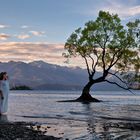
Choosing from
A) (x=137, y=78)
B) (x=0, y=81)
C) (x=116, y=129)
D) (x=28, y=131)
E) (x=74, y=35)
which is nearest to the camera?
(x=28, y=131)

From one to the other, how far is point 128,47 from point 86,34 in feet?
25.4

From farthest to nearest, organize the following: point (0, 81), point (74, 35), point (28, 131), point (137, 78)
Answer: point (74, 35), point (137, 78), point (0, 81), point (28, 131)

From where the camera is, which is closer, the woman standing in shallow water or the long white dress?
the woman standing in shallow water

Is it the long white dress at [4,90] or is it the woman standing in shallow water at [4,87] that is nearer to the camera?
the woman standing in shallow water at [4,87]

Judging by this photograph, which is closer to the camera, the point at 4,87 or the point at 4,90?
the point at 4,87

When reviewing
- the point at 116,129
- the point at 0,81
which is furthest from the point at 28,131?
the point at 0,81

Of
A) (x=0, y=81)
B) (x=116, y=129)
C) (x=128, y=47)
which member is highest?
(x=128, y=47)

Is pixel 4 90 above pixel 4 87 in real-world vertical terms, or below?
below

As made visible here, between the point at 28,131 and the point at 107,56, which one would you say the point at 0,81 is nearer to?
the point at 28,131

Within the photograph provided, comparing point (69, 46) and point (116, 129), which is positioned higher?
point (69, 46)

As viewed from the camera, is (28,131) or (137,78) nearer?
(28,131)

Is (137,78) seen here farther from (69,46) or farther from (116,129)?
(116,129)

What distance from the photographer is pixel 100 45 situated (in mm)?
75938

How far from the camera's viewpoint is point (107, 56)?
251 feet
